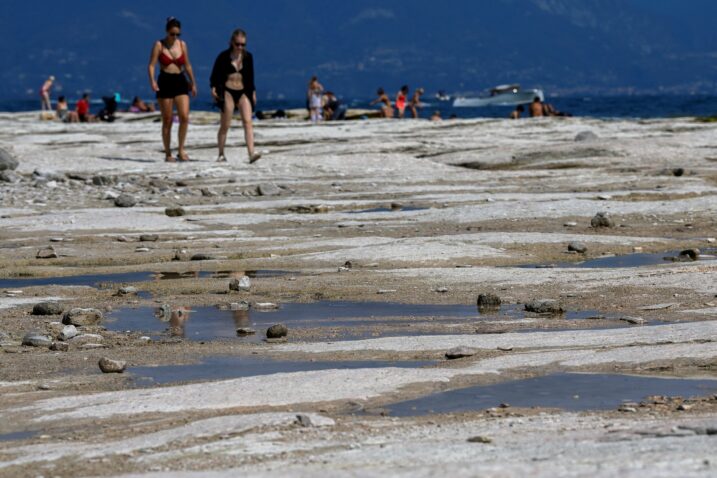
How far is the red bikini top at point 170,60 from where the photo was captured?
1811cm

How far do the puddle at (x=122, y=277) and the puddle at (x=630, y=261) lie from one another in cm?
183

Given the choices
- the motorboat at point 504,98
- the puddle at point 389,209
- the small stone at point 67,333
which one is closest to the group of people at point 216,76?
the puddle at point 389,209

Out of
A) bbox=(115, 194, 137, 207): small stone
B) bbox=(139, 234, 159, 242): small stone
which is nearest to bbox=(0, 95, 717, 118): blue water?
bbox=(115, 194, 137, 207): small stone

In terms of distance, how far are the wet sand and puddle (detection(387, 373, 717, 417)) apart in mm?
43

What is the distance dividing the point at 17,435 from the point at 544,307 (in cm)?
354

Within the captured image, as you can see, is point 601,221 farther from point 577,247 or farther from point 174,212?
point 174,212

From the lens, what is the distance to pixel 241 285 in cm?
883

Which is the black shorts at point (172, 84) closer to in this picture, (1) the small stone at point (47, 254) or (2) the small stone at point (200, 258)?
(1) the small stone at point (47, 254)

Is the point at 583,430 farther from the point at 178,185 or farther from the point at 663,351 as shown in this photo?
the point at 178,185

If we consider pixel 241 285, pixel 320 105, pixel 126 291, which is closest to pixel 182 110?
pixel 126 291

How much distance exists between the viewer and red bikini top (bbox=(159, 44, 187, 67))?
1811cm

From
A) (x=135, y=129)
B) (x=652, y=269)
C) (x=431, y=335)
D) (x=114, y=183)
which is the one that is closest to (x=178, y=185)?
(x=114, y=183)

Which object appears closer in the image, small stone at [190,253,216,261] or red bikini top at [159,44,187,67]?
small stone at [190,253,216,261]

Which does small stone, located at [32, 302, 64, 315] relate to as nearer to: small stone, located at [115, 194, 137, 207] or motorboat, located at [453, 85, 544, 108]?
small stone, located at [115, 194, 137, 207]
